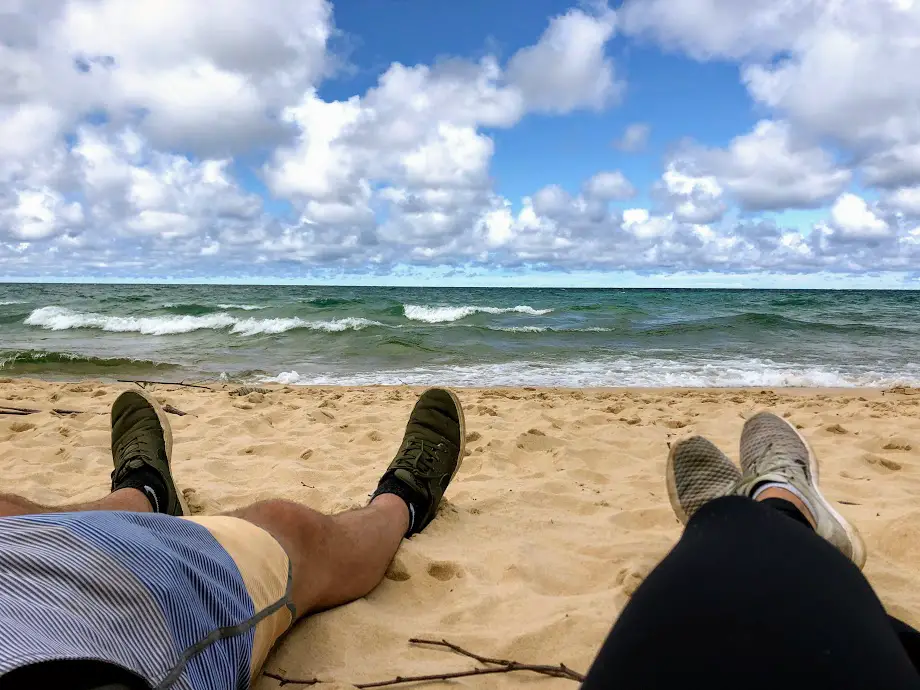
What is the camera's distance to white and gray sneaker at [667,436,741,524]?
168 centimetres

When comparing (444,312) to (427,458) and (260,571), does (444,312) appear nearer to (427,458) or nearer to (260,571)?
(427,458)

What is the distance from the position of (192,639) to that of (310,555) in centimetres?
57

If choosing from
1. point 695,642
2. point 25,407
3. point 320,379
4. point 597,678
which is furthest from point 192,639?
point 320,379

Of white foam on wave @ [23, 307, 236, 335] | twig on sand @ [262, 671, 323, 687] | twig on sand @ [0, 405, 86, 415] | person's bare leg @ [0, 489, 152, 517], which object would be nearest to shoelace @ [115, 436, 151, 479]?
person's bare leg @ [0, 489, 152, 517]

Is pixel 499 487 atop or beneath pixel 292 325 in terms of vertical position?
beneath

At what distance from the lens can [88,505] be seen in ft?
5.02

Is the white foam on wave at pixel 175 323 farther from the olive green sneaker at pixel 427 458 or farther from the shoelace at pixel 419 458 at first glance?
the shoelace at pixel 419 458

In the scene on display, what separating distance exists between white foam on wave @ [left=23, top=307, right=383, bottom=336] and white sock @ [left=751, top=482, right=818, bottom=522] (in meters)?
12.2

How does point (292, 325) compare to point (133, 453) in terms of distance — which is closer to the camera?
point (133, 453)

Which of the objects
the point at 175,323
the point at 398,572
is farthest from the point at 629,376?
the point at 175,323

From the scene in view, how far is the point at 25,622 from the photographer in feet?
2.11

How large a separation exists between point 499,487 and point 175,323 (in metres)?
14.7

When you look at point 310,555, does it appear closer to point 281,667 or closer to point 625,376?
point 281,667

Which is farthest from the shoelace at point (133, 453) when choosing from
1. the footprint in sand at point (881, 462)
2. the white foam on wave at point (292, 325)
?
the white foam on wave at point (292, 325)
